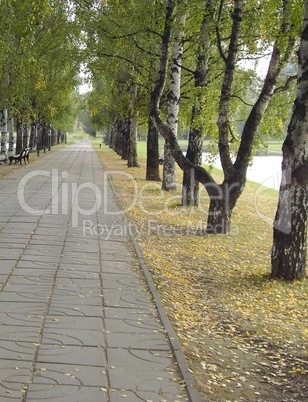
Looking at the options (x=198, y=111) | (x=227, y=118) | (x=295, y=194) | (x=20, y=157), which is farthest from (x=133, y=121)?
(x=295, y=194)

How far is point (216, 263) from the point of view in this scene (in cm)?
915

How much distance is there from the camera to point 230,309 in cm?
677

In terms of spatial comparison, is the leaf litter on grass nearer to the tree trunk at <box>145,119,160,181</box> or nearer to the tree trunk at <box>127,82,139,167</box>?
the tree trunk at <box>145,119,160,181</box>

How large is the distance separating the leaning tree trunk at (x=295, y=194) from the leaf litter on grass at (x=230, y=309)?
1.02 ft

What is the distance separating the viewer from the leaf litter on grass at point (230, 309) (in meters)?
4.77

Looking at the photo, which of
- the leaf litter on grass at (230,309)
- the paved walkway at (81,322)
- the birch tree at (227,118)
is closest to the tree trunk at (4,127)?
the leaf litter on grass at (230,309)

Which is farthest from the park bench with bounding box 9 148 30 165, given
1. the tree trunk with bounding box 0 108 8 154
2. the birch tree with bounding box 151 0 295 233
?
the birch tree with bounding box 151 0 295 233

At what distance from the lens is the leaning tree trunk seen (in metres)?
7.55

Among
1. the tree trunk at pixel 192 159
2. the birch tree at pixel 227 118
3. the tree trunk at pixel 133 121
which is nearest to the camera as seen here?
the birch tree at pixel 227 118

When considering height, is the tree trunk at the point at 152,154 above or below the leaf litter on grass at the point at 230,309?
above

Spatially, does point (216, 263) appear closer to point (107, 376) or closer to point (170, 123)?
point (107, 376)

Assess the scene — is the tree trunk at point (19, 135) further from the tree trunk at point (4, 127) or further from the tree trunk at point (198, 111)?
the tree trunk at point (198, 111)

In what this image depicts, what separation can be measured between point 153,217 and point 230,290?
5.68 metres

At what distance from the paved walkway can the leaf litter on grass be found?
29 centimetres
